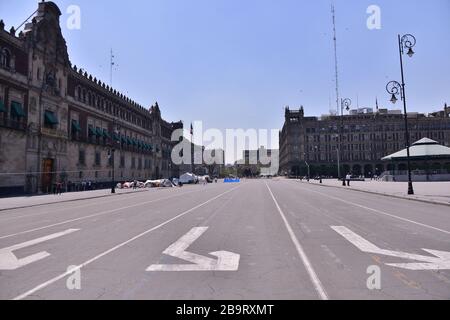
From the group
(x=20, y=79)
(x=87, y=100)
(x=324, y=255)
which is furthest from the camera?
(x=87, y=100)

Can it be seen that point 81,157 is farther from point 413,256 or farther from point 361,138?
point 361,138

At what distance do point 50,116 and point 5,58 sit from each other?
843 cm

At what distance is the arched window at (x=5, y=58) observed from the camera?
34625 millimetres

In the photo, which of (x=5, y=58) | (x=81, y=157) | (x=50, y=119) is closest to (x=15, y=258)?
(x=5, y=58)

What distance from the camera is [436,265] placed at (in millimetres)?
6770

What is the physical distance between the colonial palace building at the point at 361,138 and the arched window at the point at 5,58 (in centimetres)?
10861

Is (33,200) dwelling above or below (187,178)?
below

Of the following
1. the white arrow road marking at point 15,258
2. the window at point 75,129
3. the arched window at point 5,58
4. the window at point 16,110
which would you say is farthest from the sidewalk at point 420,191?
the arched window at point 5,58

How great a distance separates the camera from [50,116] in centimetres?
4209

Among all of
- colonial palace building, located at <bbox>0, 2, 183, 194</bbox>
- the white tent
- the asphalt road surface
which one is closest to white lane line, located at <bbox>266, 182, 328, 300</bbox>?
the asphalt road surface
